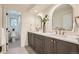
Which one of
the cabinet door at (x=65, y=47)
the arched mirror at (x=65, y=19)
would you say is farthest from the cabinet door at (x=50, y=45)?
the arched mirror at (x=65, y=19)

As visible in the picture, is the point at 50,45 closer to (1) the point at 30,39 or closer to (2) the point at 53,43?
(2) the point at 53,43

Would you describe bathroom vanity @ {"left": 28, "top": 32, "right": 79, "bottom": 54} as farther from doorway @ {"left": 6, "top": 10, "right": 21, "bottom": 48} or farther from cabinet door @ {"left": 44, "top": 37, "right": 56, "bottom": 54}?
doorway @ {"left": 6, "top": 10, "right": 21, "bottom": 48}

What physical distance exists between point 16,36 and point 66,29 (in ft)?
3.24

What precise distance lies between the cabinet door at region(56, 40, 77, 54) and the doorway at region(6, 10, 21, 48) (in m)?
0.84

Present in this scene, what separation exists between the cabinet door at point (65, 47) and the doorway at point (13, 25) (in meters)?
0.84

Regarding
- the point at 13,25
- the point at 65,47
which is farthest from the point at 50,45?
the point at 13,25

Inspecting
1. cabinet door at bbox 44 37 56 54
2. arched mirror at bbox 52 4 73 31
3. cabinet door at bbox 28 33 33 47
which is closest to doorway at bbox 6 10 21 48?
cabinet door at bbox 28 33 33 47

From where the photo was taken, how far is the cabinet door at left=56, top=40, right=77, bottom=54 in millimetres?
1609

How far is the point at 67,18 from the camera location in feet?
7.36

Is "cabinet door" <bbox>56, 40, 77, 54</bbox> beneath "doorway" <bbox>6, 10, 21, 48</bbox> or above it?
beneath

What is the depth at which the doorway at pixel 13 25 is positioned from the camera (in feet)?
7.37

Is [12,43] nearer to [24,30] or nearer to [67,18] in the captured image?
[24,30]
